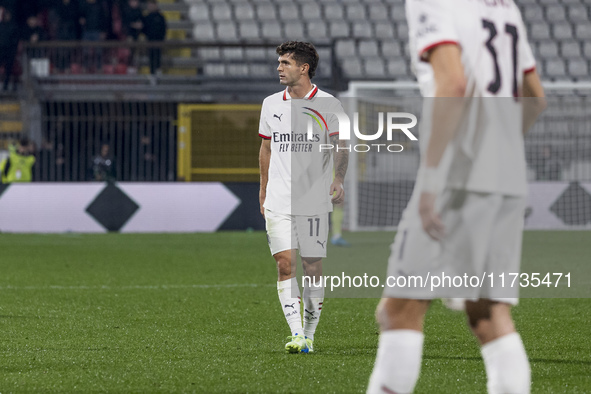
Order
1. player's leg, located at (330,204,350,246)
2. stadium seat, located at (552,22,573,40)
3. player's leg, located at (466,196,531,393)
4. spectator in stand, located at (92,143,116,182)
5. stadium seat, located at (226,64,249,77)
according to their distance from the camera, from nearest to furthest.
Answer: player's leg, located at (466,196,531,393)
player's leg, located at (330,204,350,246)
spectator in stand, located at (92,143,116,182)
stadium seat, located at (226,64,249,77)
stadium seat, located at (552,22,573,40)

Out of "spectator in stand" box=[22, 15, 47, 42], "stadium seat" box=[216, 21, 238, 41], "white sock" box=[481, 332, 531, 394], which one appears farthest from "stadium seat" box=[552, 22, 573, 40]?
"white sock" box=[481, 332, 531, 394]

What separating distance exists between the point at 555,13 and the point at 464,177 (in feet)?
70.5

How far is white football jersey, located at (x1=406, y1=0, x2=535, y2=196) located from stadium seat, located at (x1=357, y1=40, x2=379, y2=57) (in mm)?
18632

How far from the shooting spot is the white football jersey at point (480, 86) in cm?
281

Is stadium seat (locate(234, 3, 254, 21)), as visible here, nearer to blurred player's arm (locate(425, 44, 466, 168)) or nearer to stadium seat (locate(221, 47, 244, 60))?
stadium seat (locate(221, 47, 244, 60))

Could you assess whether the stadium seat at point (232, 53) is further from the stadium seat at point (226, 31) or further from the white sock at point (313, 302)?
the white sock at point (313, 302)

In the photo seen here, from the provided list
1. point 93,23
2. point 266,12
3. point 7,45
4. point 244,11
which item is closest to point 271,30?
point 266,12

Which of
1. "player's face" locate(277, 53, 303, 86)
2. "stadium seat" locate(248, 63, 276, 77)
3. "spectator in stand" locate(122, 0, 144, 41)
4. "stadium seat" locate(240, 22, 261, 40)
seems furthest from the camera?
"stadium seat" locate(240, 22, 261, 40)

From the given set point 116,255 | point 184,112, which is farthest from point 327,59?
point 116,255

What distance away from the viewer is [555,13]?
23188 mm

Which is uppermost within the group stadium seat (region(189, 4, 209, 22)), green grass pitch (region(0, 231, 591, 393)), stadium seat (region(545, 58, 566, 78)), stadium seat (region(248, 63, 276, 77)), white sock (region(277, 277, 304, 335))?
stadium seat (region(189, 4, 209, 22))

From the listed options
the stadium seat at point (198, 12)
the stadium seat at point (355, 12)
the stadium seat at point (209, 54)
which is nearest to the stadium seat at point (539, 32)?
the stadium seat at point (355, 12)

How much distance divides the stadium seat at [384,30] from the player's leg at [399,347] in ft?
64.2

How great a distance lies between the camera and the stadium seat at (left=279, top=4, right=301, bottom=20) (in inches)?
876
